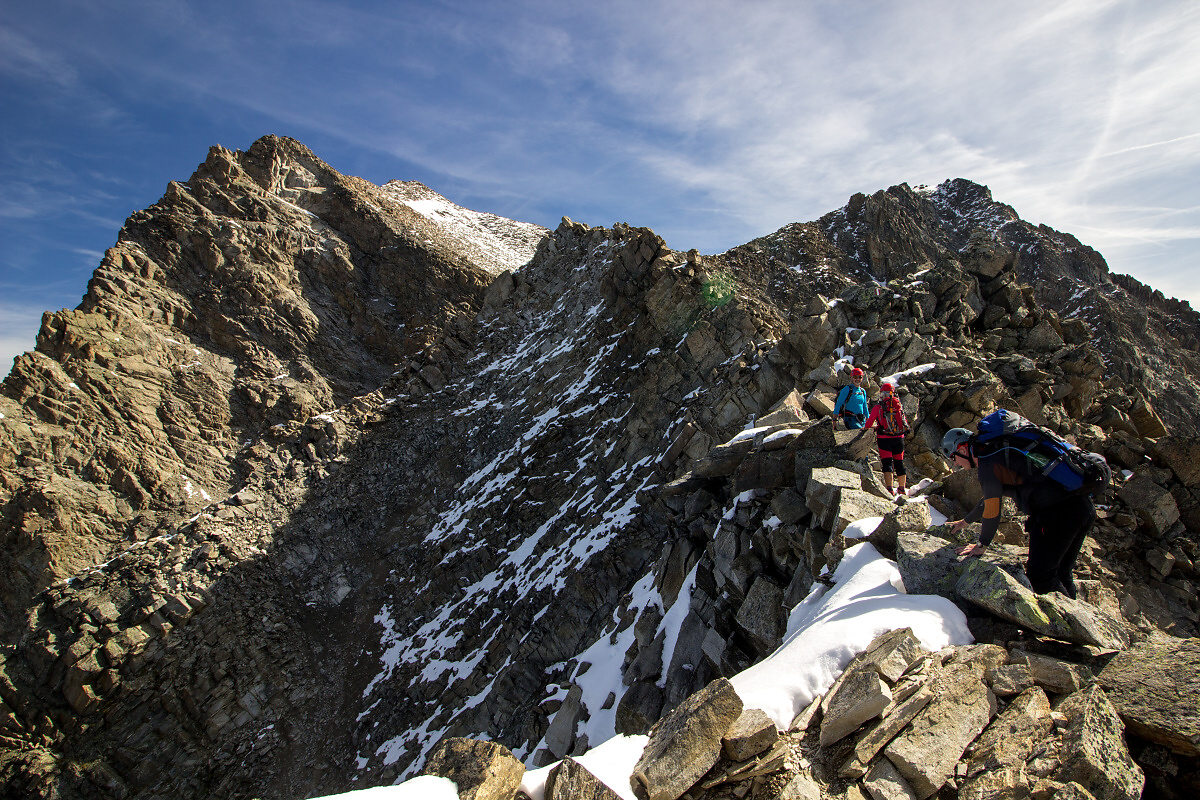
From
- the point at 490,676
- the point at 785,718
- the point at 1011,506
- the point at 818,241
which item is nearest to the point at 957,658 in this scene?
the point at 785,718

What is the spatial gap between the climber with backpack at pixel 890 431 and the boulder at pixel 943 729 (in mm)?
5351

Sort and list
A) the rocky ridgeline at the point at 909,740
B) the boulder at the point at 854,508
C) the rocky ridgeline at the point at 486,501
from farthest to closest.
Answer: the rocky ridgeline at the point at 486,501, the boulder at the point at 854,508, the rocky ridgeline at the point at 909,740

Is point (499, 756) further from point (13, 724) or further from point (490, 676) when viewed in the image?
point (13, 724)

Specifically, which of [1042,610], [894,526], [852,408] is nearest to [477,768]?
[1042,610]

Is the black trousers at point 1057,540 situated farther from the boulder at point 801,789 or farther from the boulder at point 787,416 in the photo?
the boulder at point 787,416

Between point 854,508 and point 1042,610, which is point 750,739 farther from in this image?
point 854,508

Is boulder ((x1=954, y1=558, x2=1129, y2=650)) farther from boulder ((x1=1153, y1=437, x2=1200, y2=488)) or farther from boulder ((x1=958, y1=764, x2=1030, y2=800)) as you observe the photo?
boulder ((x1=1153, y1=437, x2=1200, y2=488))

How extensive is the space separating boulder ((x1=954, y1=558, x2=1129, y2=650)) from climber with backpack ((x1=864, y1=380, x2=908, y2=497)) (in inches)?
165

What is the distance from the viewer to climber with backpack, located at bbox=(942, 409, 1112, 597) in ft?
17.2

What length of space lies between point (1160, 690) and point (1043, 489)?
2105 mm

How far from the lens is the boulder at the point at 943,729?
3631mm

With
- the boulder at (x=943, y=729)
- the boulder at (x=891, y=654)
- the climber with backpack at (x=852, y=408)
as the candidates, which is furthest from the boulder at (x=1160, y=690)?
the climber with backpack at (x=852, y=408)

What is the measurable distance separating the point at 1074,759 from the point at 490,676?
57.4 feet

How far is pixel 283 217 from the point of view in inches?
1695
